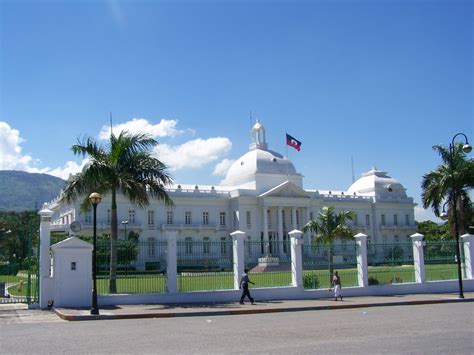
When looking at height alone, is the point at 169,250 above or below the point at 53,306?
above

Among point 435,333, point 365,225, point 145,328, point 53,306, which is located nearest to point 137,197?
point 53,306

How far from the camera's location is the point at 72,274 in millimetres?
20219

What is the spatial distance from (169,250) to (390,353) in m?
12.9

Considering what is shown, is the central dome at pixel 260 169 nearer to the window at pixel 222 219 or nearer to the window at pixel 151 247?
the window at pixel 222 219

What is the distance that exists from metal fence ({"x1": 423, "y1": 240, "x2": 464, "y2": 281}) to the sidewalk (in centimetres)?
276

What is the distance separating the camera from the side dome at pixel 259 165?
7497 cm

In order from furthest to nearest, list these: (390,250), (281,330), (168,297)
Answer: (390,250), (168,297), (281,330)

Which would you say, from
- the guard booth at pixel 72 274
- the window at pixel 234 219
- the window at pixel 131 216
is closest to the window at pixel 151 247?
the guard booth at pixel 72 274

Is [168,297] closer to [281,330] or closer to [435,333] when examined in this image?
[281,330]

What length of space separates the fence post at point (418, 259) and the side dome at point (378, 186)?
59709 mm

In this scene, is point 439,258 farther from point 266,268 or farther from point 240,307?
point 266,268

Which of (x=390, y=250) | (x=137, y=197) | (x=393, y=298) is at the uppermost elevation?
(x=137, y=197)

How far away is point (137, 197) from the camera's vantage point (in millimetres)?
24125

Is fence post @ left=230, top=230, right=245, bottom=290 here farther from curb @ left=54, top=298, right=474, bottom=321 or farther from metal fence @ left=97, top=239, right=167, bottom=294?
curb @ left=54, top=298, right=474, bottom=321
